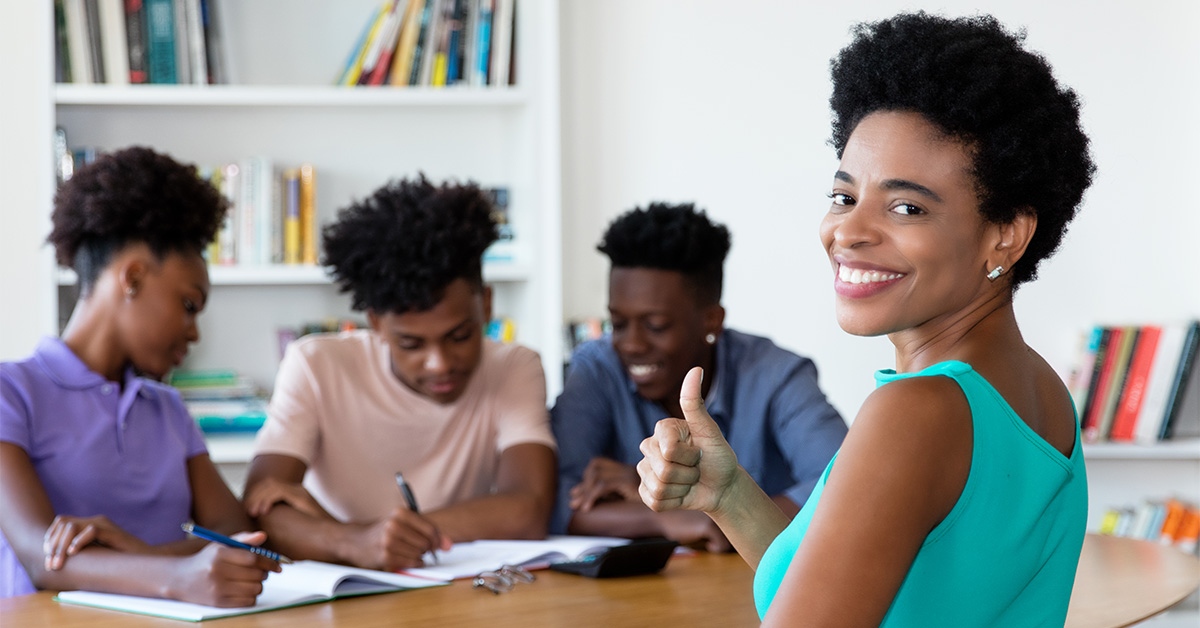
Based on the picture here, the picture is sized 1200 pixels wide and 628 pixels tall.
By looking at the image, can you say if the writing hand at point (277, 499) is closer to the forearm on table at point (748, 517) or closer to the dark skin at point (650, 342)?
the dark skin at point (650, 342)

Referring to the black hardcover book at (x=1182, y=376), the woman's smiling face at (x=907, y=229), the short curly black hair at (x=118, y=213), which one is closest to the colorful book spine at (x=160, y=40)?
the short curly black hair at (x=118, y=213)

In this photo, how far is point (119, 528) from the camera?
1625mm

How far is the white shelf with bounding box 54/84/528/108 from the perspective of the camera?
3.04 meters

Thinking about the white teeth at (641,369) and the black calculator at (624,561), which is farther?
the white teeth at (641,369)

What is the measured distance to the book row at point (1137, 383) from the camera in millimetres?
3020

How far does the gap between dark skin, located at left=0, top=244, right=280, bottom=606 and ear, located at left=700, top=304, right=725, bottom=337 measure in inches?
40.0

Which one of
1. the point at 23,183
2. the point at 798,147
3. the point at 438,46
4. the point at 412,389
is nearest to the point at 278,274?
the point at 23,183

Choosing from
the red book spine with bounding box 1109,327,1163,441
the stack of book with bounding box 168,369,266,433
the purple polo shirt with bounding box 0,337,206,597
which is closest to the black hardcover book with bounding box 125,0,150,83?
the stack of book with bounding box 168,369,266,433

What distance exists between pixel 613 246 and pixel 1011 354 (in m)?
1.45

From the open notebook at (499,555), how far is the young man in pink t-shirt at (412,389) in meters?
0.16

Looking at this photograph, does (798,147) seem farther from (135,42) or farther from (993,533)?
(993,533)

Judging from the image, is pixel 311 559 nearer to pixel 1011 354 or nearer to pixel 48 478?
pixel 48 478

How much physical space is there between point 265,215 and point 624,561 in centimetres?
196

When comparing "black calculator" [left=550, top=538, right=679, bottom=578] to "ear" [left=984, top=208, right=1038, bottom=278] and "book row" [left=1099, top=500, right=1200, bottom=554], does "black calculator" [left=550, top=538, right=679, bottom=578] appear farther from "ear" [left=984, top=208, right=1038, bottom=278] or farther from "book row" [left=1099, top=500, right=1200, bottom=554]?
"book row" [left=1099, top=500, right=1200, bottom=554]
